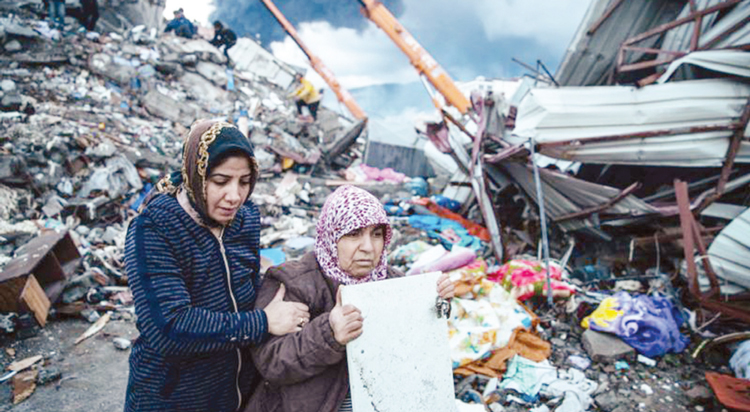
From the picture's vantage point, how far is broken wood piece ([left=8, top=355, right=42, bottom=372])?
286 centimetres

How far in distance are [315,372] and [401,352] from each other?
295 mm

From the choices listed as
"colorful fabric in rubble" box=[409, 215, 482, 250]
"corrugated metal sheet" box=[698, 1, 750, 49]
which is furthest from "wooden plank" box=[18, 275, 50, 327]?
"corrugated metal sheet" box=[698, 1, 750, 49]

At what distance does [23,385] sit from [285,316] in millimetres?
2922

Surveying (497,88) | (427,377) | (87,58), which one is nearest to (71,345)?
(427,377)

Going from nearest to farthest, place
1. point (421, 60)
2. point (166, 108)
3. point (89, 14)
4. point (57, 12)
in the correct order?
point (166, 108), point (421, 60), point (57, 12), point (89, 14)

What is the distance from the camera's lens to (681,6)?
19.1 ft

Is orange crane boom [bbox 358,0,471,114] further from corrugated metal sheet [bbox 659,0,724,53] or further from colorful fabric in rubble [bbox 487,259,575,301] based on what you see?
colorful fabric in rubble [bbox 487,259,575,301]

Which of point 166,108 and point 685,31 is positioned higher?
point 685,31

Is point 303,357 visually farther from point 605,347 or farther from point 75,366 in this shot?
point 605,347

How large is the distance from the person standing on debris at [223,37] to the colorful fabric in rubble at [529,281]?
15.8m

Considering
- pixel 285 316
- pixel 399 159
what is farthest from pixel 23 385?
pixel 399 159

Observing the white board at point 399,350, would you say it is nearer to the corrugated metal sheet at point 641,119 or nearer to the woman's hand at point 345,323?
the woman's hand at point 345,323

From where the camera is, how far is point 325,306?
4.47 ft

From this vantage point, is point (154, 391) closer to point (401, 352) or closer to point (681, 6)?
point (401, 352)
